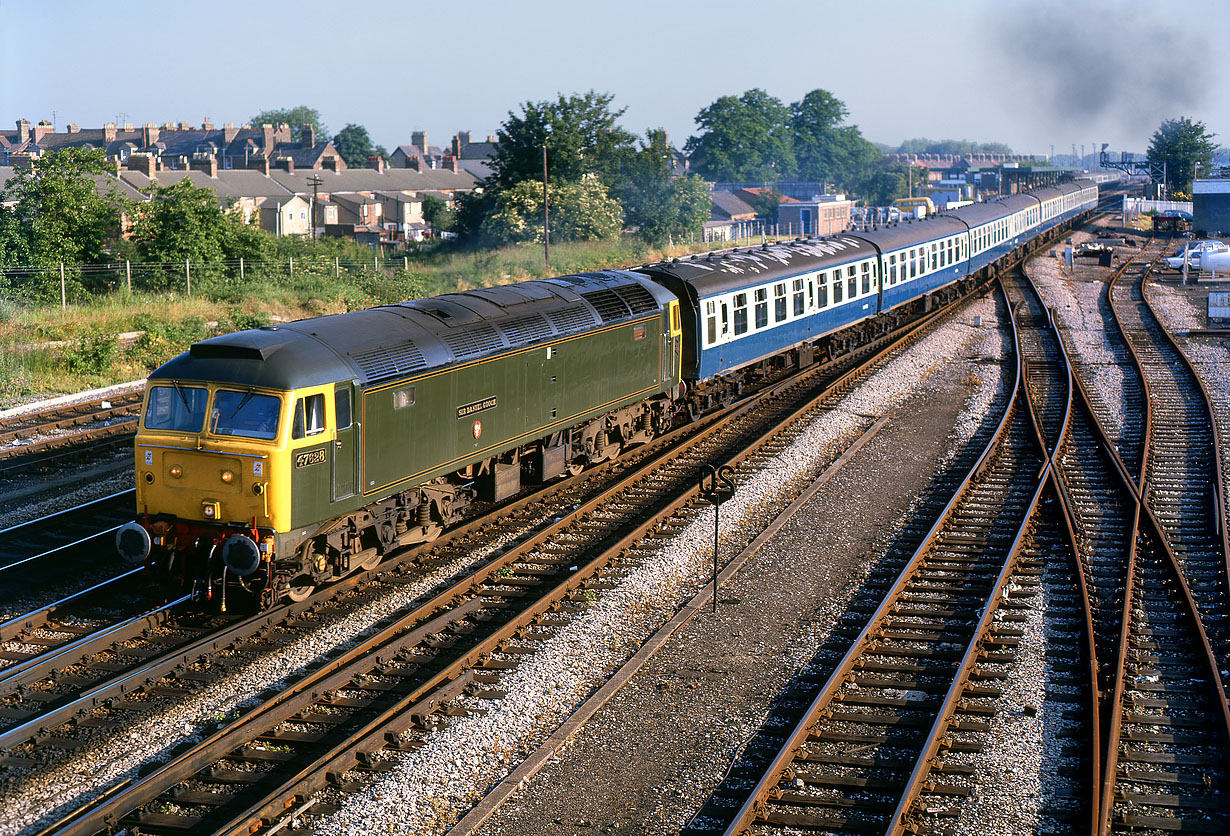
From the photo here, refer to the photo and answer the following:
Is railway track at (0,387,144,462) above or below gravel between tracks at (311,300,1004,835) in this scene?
above

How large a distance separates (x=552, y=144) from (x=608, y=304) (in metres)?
44.4

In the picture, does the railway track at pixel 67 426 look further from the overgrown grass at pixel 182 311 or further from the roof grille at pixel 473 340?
the roof grille at pixel 473 340

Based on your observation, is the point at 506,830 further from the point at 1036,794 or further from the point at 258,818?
the point at 1036,794

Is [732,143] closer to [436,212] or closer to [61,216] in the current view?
[436,212]

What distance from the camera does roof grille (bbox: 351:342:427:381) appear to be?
43.0 feet

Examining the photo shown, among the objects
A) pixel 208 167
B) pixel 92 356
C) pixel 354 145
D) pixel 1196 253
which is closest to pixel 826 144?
pixel 354 145

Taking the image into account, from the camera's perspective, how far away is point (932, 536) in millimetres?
15914

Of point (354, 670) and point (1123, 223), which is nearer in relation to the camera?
point (354, 670)

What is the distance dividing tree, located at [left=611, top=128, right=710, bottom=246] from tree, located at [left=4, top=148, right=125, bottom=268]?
1288 inches

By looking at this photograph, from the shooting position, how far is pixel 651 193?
6950 cm

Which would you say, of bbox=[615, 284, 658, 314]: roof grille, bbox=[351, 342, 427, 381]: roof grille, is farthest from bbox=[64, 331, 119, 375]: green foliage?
bbox=[351, 342, 427, 381]: roof grille

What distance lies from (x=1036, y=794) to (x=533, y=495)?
9948 mm

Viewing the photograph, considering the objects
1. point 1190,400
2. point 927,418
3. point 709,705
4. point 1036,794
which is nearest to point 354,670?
point 709,705

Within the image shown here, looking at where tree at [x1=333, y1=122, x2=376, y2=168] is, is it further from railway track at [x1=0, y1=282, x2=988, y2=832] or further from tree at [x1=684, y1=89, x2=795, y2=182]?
railway track at [x1=0, y1=282, x2=988, y2=832]
